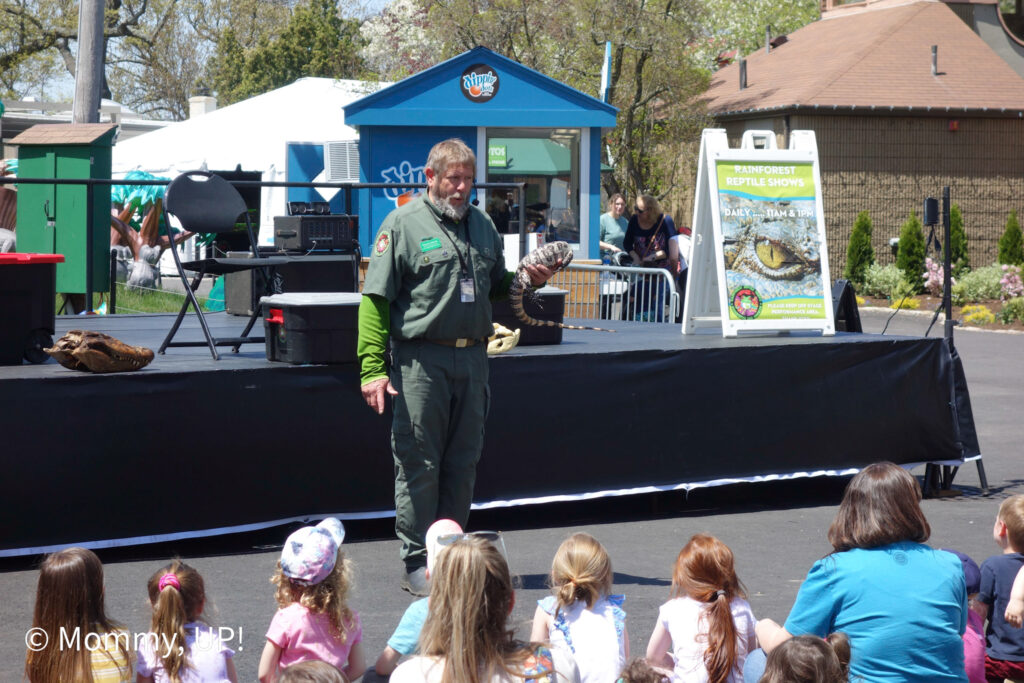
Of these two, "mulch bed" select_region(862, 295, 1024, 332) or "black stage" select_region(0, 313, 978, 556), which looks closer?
"black stage" select_region(0, 313, 978, 556)

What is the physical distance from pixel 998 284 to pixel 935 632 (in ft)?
65.0

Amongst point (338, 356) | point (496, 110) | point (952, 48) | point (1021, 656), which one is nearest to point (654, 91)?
point (952, 48)

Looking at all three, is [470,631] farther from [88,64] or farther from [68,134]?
[88,64]

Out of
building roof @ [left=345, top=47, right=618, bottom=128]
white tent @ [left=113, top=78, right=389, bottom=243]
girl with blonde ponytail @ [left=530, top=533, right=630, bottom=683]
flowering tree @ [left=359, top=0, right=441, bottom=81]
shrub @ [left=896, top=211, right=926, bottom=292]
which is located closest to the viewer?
girl with blonde ponytail @ [left=530, top=533, right=630, bottom=683]

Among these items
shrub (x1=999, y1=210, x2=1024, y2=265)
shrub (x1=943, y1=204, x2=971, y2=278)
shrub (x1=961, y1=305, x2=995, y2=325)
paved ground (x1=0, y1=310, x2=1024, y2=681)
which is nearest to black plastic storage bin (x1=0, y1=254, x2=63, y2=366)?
paved ground (x1=0, y1=310, x2=1024, y2=681)

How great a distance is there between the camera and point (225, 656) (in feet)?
11.8

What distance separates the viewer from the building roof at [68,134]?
A: 10.5 m

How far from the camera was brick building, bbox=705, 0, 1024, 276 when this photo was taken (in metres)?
25.8

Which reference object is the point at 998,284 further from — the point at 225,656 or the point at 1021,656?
the point at 225,656

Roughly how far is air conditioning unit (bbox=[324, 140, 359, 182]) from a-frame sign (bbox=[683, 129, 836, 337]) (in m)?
13.7

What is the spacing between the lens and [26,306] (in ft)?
20.7

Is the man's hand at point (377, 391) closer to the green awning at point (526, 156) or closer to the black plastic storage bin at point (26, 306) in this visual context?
the black plastic storage bin at point (26, 306)

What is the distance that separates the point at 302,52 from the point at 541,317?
130 ft

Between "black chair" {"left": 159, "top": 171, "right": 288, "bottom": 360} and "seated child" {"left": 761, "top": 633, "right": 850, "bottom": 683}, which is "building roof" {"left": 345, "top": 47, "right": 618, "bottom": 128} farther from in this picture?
"seated child" {"left": 761, "top": 633, "right": 850, "bottom": 683}
